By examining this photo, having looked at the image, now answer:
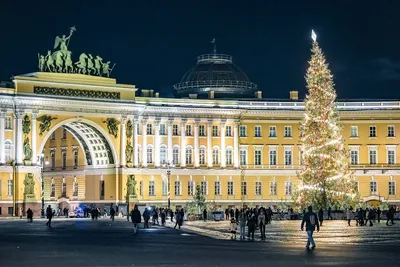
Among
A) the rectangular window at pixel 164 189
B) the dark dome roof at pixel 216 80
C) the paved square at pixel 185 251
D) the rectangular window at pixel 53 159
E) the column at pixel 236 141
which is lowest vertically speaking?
the paved square at pixel 185 251

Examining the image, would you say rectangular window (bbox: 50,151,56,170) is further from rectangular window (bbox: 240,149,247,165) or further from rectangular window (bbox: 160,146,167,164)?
rectangular window (bbox: 240,149,247,165)

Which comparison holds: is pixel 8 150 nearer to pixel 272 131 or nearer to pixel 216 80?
pixel 272 131

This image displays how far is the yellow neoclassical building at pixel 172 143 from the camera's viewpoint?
10781cm

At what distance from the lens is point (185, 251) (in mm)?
41969

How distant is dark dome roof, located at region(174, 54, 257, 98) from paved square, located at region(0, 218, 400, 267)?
76.8 m

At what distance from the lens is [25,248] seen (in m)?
43.9

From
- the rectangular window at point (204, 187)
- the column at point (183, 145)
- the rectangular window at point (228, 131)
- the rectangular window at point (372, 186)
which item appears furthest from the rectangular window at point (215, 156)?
the rectangular window at point (372, 186)

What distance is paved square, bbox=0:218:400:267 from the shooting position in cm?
3575

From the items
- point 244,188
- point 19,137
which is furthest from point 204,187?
point 19,137

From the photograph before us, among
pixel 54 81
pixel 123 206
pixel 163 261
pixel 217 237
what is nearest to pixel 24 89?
pixel 54 81

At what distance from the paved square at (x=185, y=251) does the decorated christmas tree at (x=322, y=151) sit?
29.1m

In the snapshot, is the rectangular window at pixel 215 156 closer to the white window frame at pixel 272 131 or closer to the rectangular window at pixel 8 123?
the white window frame at pixel 272 131

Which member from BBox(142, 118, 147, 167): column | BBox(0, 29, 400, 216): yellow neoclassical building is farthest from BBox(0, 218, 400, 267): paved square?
BBox(142, 118, 147, 167): column

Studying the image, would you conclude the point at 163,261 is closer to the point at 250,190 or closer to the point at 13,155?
the point at 13,155
